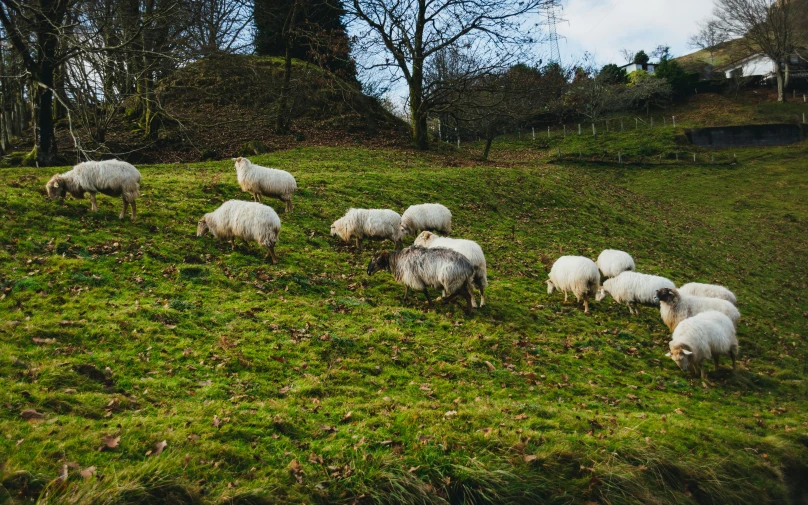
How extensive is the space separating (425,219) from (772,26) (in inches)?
2731

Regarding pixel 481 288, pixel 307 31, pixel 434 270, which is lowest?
pixel 481 288

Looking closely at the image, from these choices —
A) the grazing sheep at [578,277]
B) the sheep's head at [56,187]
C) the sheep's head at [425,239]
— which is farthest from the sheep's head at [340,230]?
the sheep's head at [56,187]

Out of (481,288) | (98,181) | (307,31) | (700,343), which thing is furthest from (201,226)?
(307,31)

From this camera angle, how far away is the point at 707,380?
10.1m

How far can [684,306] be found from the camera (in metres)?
12.1

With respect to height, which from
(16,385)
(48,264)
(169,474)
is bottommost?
(169,474)

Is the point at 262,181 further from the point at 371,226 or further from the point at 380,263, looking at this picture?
the point at 380,263

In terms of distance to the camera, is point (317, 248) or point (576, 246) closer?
point (317, 248)

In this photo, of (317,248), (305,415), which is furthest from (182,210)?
(305,415)

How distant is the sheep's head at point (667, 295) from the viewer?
475 inches

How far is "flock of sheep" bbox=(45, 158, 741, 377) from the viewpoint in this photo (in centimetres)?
1038

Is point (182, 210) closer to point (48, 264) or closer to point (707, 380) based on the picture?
point (48, 264)

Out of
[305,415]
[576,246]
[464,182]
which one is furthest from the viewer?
[464,182]

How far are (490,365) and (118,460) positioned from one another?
6.02 m
